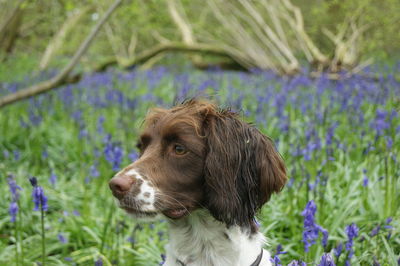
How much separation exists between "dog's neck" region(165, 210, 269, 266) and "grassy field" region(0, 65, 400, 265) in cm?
22

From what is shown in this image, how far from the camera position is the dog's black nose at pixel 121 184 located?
2137mm

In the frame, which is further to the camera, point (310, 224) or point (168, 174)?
point (310, 224)

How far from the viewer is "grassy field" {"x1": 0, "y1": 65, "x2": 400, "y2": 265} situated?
3.45 meters

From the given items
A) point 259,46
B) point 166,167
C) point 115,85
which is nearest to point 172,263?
point 166,167

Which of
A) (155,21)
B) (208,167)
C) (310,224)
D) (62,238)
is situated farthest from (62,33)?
(310,224)

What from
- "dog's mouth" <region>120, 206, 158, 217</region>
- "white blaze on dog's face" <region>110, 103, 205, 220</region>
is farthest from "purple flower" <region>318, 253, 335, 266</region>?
"dog's mouth" <region>120, 206, 158, 217</region>

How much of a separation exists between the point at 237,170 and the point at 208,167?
0.18 m

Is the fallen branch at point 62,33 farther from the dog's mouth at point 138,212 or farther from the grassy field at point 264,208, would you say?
the dog's mouth at point 138,212

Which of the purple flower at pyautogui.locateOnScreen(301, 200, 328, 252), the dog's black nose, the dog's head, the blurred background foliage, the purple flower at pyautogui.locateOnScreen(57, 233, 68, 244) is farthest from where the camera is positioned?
the blurred background foliage

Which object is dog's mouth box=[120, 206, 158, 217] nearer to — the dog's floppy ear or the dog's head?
the dog's head

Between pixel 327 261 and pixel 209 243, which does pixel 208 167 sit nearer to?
pixel 209 243

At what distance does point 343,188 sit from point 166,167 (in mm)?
2802

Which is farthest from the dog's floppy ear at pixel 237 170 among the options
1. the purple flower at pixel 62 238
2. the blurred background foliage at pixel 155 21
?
the blurred background foliage at pixel 155 21

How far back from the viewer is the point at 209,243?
2426mm
